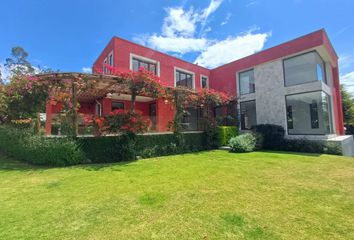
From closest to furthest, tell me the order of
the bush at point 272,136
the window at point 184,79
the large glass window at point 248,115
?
the bush at point 272,136 < the large glass window at point 248,115 < the window at point 184,79

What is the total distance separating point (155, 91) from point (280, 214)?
8910 millimetres

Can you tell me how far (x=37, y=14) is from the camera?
605 inches

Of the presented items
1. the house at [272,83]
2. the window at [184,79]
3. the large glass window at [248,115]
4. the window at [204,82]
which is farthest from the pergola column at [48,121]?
the window at [204,82]

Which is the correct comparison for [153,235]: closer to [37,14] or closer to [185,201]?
[185,201]

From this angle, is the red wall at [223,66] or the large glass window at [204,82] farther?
the large glass window at [204,82]

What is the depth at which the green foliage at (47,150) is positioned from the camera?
8.82m

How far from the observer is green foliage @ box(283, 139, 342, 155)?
1184cm

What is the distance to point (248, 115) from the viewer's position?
17.4 m

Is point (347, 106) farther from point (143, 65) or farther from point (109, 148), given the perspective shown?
point (109, 148)

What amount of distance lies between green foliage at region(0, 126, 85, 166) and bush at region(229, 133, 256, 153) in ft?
29.8

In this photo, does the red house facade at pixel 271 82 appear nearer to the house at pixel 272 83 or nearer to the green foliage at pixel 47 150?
the house at pixel 272 83

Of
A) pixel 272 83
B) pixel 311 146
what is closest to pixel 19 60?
pixel 272 83

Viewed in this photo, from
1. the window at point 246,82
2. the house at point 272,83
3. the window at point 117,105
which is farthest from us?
the window at point 246,82

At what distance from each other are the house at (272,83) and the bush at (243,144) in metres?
3.40
